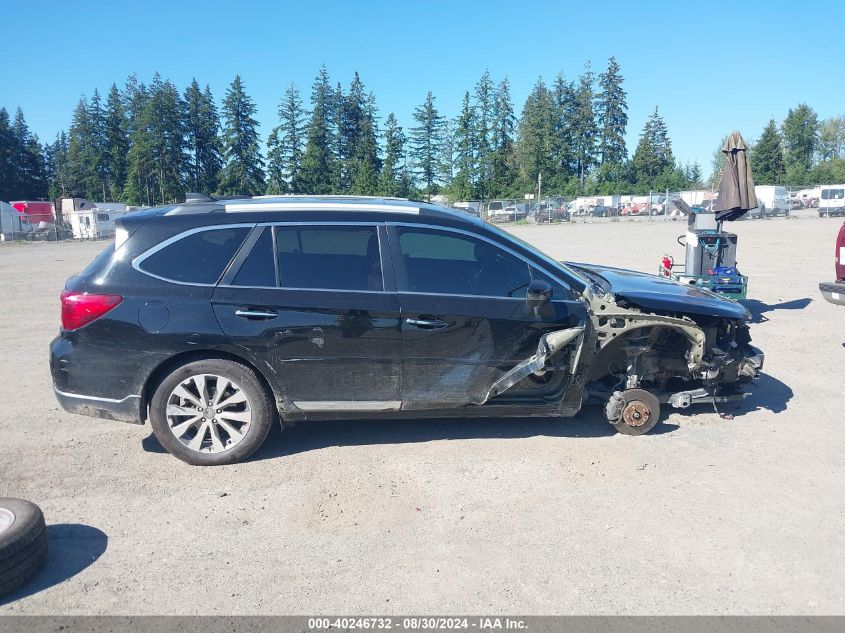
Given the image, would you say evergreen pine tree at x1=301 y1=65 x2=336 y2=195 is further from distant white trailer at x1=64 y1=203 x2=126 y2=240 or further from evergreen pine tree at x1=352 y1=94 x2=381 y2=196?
distant white trailer at x1=64 y1=203 x2=126 y2=240

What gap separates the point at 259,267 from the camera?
4.65 m

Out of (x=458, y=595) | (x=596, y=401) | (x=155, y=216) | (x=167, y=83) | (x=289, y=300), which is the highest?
(x=167, y=83)

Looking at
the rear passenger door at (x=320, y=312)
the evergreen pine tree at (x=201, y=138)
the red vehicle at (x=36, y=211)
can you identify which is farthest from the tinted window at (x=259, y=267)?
the evergreen pine tree at (x=201, y=138)

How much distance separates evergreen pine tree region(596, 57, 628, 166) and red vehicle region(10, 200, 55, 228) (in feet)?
204

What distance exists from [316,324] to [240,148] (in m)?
72.4

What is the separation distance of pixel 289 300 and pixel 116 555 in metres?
1.94

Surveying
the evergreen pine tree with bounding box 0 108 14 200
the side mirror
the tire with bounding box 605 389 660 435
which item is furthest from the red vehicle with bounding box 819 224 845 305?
the evergreen pine tree with bounding box 0 108 14 200

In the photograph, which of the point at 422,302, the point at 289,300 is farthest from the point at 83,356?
the point at 422,302

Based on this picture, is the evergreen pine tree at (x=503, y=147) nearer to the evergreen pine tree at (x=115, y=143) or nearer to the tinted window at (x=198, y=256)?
the evergreen pine tree at (x=115, y=143)

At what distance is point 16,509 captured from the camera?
133 inches

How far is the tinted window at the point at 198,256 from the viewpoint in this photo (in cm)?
459

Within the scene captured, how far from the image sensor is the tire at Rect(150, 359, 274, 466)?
4.52 metres

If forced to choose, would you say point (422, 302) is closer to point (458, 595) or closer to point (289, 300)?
point (289, 300)

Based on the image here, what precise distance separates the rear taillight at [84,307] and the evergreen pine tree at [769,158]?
79489 mm
